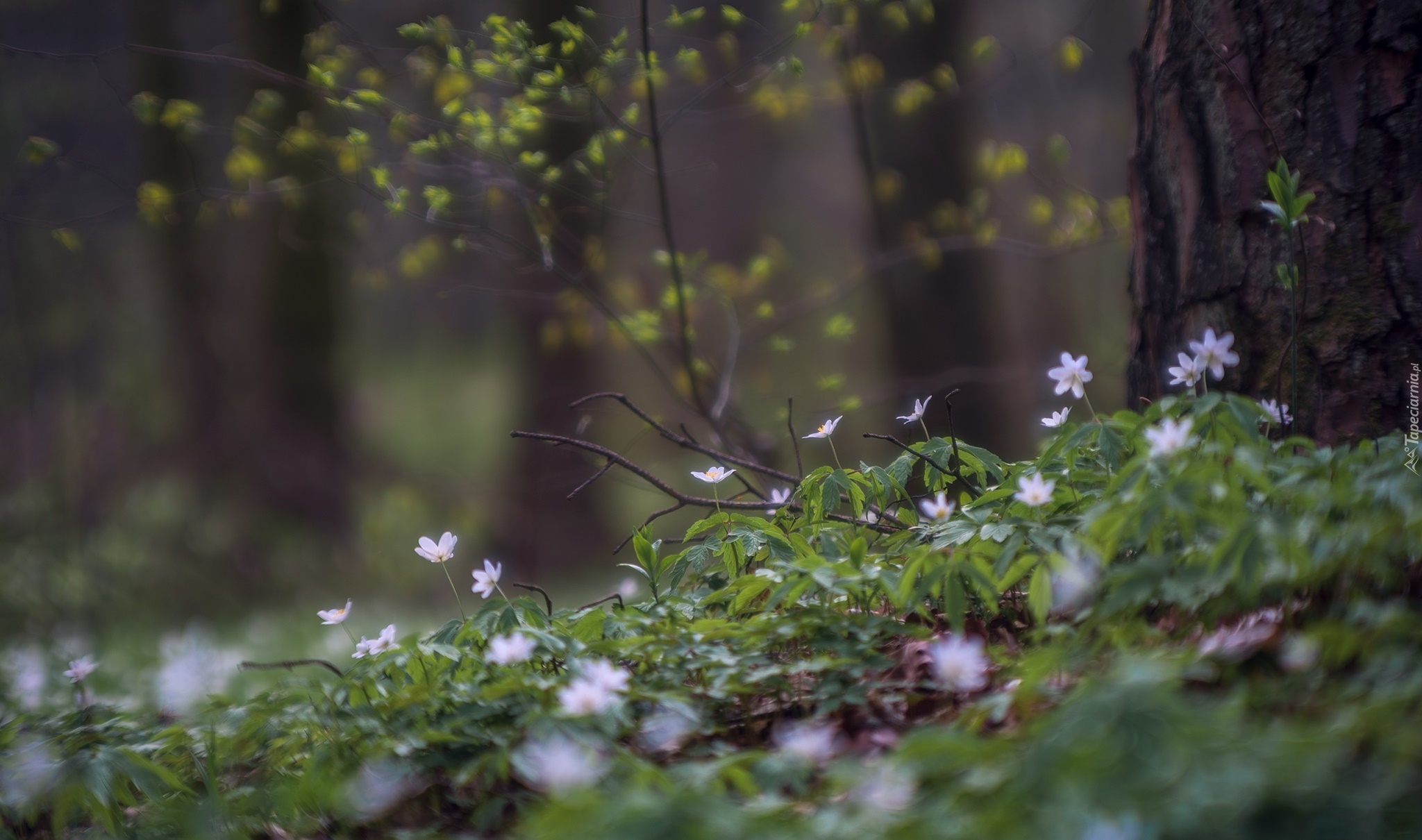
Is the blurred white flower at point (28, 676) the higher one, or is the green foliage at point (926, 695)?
the green foliage at point (926, 695)

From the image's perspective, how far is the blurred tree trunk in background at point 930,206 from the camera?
5.56m

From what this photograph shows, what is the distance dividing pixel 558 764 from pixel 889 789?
0.43 m

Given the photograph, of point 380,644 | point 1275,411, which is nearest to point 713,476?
point 380,644

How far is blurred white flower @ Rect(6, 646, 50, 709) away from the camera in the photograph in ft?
9.98

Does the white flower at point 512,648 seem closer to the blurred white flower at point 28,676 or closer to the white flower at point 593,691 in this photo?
the white flower at point 593,691

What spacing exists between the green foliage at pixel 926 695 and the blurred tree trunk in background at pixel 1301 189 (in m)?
0.43

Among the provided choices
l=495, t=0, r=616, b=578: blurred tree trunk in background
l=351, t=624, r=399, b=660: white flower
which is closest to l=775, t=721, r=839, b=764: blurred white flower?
l=351, t=624, r=399, b=660: white flower

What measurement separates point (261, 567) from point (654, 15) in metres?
5.04

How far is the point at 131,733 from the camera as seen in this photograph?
6.36 ft

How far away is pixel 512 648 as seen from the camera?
5.09 ft

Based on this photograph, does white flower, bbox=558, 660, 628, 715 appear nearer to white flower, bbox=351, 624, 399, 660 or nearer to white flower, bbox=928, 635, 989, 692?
white flower, bbox=928, 635, 989, 692

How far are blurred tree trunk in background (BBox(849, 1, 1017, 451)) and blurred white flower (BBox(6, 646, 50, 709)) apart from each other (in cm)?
439

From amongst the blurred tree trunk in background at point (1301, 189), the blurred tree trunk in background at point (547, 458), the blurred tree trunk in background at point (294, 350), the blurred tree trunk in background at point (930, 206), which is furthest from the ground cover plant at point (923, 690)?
the blurred tree trunk in background at point (294, 350)

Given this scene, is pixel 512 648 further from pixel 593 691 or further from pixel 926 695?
pixel 926 695
